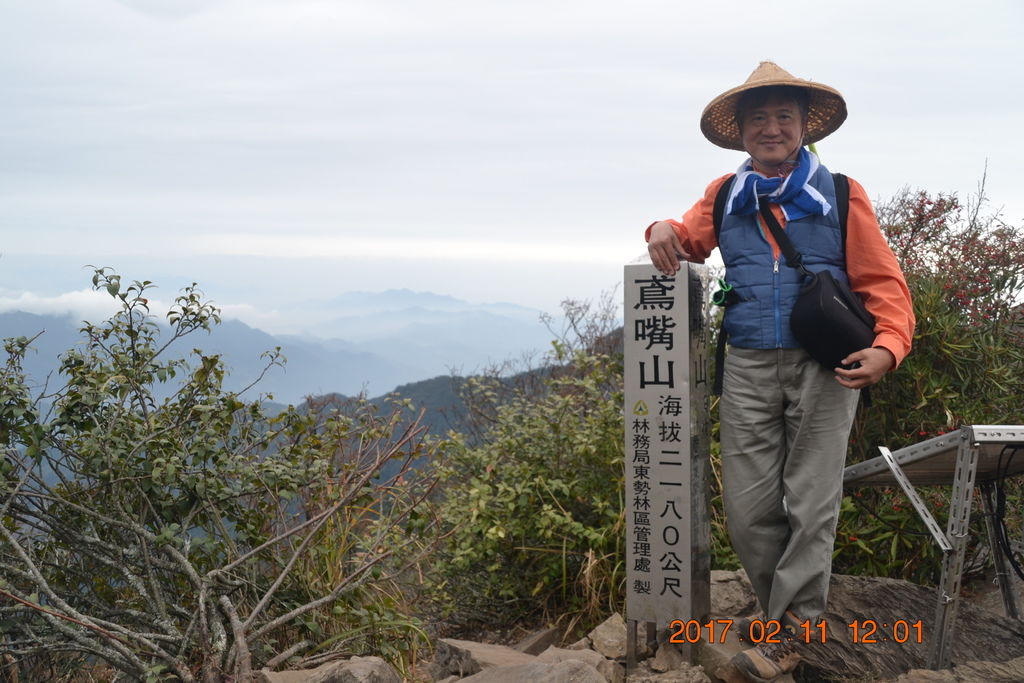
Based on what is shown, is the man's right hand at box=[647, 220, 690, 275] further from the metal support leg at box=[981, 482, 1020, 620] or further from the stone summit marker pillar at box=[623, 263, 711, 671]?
the metal support leg at box=[981, 482, 1020, 620]

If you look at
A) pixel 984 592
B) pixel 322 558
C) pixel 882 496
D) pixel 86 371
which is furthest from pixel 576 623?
pixel 86 371

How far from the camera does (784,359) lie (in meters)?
3.52

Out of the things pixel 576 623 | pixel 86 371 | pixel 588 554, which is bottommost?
pixel 576 623

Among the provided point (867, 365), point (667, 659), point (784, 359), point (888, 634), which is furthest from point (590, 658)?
point (867, 365)

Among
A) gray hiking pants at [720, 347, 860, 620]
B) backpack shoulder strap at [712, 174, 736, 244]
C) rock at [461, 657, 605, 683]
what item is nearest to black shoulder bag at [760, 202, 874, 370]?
gray hiking pants at [720, 347, 860, 620]

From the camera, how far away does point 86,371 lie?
4023 mm

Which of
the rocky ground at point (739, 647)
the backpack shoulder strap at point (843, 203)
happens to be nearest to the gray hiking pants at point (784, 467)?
the rocky ground at point (739, 647)

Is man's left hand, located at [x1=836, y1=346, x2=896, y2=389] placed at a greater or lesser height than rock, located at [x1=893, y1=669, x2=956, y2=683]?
greater

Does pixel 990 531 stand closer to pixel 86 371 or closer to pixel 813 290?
pixel 813 290

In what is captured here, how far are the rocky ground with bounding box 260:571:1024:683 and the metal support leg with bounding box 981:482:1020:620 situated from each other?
92mm

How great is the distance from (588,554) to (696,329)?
1512 millimetres

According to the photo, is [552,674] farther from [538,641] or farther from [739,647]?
[538,641]

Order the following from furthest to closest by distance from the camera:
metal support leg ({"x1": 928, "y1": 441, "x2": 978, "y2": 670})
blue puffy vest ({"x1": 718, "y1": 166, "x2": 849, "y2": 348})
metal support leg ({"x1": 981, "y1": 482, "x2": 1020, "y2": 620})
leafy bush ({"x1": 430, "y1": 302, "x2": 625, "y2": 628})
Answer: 1. leafy bush ({"x1": 430, "y1": 302, "x2": 625, "y2": 628})
2. metal support leg ({"x1": 981, "y1": 482, "x2": 1020, "y2": 620})
3. blue puffy vest ({"x1": 718, "y1": 166, "x2": 849, "y2": 348})
4. metal support leg ({"x1": 928, "y1": 441, "x2": 978, "y2": 670})

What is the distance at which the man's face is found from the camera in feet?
11.8
